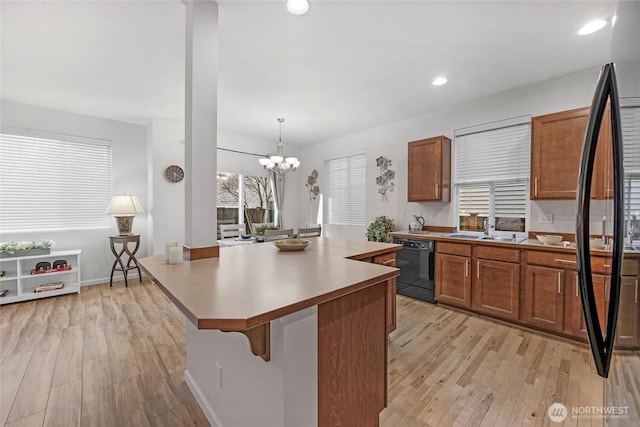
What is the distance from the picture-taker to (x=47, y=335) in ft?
8.52

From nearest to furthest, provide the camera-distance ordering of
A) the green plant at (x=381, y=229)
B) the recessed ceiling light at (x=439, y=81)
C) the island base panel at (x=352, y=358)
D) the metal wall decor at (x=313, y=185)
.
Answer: the island base panel at (x=352, y=358), the recessed ceiling light at (x=439, y=81), the green plant at (x=381, y=229), the metal wall decor at (x=313, y=185)

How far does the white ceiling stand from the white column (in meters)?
0.32

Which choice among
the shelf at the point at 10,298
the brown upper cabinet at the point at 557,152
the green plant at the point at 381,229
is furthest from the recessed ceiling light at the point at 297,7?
the shelf at the point at 10,298

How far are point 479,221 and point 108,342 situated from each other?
14.5 ft

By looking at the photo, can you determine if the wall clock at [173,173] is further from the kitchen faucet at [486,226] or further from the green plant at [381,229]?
the kitchen faucet at [486,226]

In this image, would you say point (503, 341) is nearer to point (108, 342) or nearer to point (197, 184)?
point (197, 184)

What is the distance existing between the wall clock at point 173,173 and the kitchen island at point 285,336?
134 inches

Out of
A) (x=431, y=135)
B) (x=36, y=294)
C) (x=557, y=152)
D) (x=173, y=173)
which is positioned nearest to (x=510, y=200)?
(x=557, y=152)

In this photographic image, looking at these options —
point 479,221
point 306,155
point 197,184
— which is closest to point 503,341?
point 479,221

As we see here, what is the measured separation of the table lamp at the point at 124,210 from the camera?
3.98m

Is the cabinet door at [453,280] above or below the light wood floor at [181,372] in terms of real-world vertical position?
above

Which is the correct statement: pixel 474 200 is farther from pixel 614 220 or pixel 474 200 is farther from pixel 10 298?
pixel 10 298

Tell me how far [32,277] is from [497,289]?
581 cm

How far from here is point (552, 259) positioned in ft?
8.31
